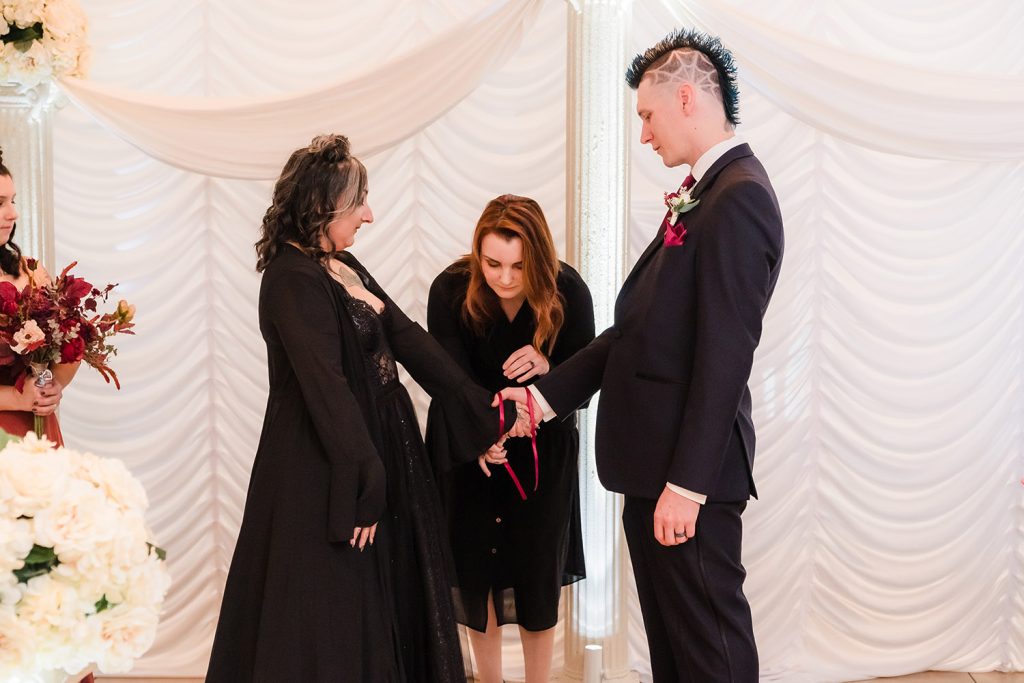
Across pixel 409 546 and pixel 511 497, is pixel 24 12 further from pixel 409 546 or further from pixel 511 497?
→ pixel 511 497

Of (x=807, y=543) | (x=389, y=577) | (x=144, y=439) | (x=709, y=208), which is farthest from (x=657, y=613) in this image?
(x=144, y=439)

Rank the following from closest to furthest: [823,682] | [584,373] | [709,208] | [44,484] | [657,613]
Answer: [44,484] → [709,208] → [657,613] → [584,373] → [823,682]

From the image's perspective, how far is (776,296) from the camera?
12.8 feet

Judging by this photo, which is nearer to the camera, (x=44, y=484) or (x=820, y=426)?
(x=44, y=484)

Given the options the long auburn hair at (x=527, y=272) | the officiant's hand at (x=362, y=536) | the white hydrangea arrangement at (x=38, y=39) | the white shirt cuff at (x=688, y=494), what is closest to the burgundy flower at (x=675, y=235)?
the white shirt cuff at (x=688, y=494)

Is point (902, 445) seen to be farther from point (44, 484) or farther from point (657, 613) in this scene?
point (44, 484)

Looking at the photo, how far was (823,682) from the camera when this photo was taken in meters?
3.91

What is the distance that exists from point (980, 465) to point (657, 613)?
1.94 meters

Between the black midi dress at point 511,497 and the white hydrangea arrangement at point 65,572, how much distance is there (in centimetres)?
176

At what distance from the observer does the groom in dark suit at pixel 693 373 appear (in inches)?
93.8

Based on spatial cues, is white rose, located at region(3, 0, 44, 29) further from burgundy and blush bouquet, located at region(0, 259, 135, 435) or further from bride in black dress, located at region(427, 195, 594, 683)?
bride in black dress, located at region(427, 195, 594, 683)

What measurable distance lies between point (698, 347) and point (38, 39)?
219cm

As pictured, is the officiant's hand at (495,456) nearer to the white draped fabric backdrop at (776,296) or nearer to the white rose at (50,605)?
the white draped fabric backdrop at (776,296)

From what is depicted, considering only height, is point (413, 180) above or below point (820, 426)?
above
